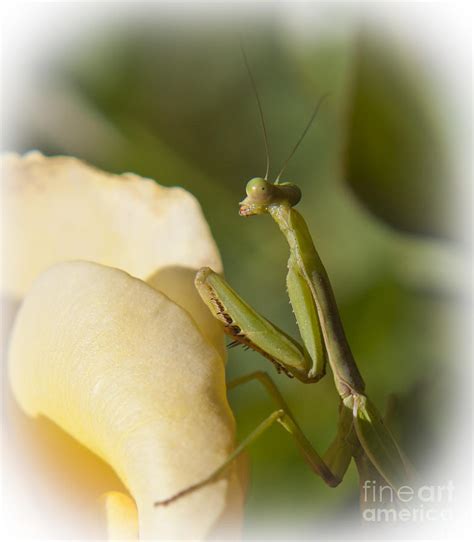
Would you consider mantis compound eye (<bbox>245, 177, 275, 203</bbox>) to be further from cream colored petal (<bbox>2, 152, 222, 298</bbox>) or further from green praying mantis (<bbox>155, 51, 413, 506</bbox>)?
cream colored petal (<bbox>2, 152, 222, 298</bbox>)

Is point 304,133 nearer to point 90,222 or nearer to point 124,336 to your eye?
point 90,222

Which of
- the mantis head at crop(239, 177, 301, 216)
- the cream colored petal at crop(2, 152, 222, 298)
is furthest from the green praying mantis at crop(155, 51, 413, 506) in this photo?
the cream colored petal at crop(2, 152, 222, 298)

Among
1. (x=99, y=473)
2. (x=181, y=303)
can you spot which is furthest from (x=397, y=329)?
(x=99, y=473)

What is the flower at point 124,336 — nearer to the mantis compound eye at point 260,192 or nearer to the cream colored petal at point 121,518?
the cream colored petal at point 121,518

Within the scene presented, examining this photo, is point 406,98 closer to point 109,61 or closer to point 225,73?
point 225,73

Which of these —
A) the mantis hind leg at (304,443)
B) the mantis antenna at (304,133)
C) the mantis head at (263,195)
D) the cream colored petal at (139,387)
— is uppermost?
the mantis antenna at (304,133)

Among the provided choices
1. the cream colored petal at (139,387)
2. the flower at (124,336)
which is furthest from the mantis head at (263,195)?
the cream colored petal at (139,387)
